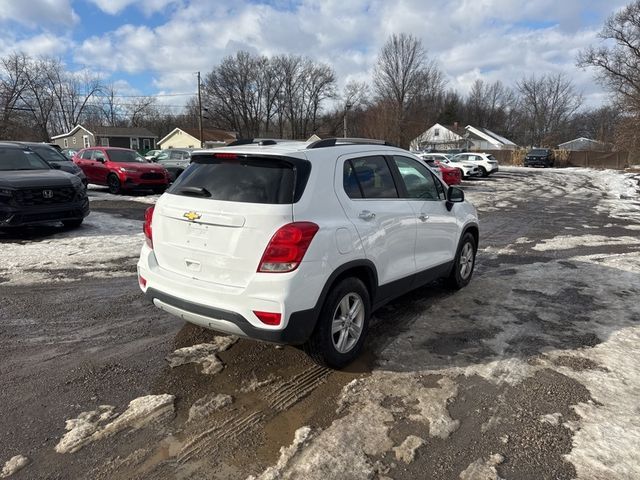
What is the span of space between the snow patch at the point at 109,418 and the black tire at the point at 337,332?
1.13 metres

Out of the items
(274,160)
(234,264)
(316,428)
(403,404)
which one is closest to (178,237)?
(234,264)

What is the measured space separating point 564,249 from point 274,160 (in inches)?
280

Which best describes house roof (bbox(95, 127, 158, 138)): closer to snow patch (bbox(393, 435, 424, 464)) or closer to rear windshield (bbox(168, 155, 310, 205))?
rear windshield (bbox(168, 155, 310, 205))

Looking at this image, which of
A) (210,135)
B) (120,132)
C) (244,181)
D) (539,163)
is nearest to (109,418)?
(244,181)

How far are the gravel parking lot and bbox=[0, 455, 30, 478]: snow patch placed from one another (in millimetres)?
37

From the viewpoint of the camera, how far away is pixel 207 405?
3.29 meters

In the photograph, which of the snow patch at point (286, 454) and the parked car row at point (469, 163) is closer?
the snow patch at point (286, 454)

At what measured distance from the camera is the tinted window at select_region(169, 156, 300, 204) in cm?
341

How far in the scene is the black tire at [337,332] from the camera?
3555 millimetres

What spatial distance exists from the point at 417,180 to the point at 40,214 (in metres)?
6.95

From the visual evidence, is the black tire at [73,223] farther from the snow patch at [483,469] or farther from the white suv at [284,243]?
the snow patch at [483,469]

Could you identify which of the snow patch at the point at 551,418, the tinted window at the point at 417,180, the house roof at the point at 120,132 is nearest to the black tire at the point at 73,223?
the tinted window at the point at 417,180

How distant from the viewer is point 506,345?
432cm

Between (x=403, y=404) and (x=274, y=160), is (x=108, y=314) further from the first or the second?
(x=403, y=404)
